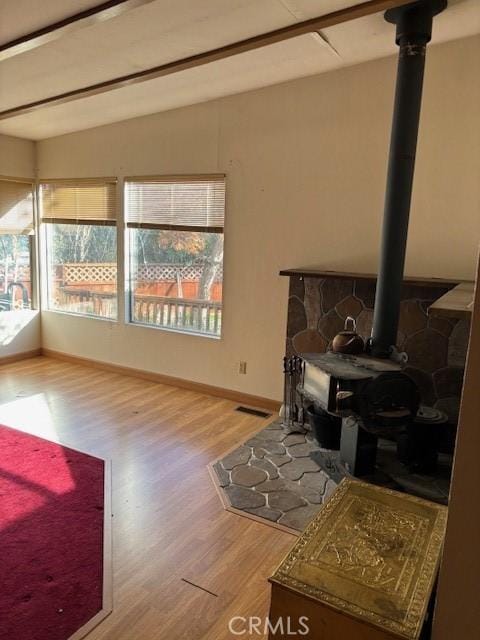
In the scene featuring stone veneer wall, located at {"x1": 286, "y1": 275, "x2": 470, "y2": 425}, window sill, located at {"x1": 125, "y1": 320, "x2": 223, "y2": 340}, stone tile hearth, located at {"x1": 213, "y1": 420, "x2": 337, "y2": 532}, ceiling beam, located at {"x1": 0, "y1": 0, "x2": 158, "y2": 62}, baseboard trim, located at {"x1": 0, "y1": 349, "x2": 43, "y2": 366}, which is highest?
ceiling beam, located at {"x1": 0, "y1": 0, "x2": 158, "y2": 62}

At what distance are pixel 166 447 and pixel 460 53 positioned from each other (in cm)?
342

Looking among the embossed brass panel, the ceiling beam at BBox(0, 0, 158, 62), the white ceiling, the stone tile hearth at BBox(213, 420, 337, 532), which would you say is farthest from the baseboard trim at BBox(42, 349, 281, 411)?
the ceiling beam at BBox(0, 0, 158, 62)

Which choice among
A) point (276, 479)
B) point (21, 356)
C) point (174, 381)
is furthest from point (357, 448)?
point (21, 356)

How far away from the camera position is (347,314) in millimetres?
3729

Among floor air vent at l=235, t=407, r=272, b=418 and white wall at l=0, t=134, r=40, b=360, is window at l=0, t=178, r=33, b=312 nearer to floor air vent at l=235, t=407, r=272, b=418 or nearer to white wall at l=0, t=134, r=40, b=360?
white wall at l=0, t=134, r=40, b=360

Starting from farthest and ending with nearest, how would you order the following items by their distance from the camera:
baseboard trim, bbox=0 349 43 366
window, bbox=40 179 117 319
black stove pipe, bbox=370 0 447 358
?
1. baseboard trim, bbox=0 349 43 366
2. window, bbox=40 179 117 319
3. black stove pipe, bbox=370 0 447 358

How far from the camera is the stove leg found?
3000mm

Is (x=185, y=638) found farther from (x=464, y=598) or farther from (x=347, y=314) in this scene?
(x=347, y=314)

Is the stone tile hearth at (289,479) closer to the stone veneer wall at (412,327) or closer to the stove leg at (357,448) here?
the stove leg at (357,448)

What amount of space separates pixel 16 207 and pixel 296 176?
11.1 ft

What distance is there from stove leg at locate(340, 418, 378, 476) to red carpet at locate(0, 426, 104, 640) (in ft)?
5.13

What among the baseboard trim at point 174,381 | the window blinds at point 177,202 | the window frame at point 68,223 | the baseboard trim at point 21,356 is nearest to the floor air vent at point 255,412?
the baseboard trim at point 174,381

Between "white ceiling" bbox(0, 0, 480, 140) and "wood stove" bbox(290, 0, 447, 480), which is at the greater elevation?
"white ceiling" bbox(0, 0, 480, 140)

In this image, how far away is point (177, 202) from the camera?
454 cm
